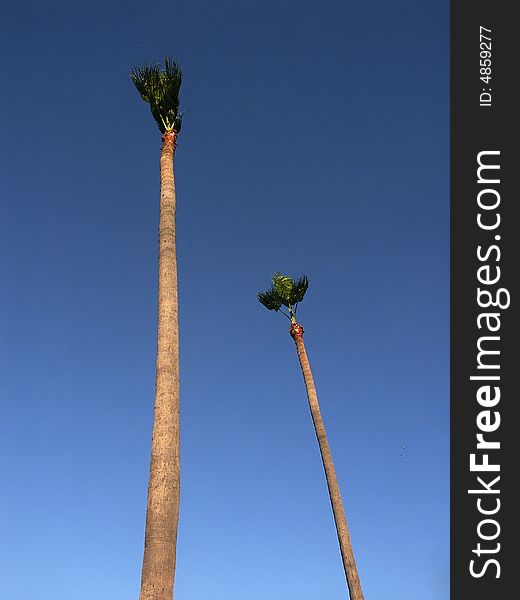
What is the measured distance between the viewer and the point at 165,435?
10.4 m

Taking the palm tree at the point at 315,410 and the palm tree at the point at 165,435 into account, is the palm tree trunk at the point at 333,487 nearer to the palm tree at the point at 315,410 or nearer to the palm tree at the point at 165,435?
the palm tree at the point at 315,410

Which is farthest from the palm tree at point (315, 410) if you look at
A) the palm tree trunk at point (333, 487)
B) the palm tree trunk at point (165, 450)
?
the palm tree trunk at point (165, 450)

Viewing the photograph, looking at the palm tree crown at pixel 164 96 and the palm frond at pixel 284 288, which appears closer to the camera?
the palm tree crown at pixel 164 96

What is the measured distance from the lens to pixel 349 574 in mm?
20719

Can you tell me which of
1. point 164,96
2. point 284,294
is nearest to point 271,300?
point 284,294

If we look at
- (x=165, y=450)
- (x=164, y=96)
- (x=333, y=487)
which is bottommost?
(x=165, y=450)

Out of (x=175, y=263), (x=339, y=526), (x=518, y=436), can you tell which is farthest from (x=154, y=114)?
(x=339, y=526)

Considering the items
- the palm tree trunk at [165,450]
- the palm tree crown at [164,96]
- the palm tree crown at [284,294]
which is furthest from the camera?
the palm tree crown at [284,294]

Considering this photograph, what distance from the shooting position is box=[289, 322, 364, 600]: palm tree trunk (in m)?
20.7

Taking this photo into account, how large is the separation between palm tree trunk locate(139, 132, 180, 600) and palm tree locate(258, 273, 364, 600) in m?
13.0

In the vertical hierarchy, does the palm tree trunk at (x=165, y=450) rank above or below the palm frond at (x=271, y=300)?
below

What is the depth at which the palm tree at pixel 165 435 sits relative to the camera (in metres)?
9.23

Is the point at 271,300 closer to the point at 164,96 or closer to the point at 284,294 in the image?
the point at 284,294

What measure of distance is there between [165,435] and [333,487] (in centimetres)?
1375
